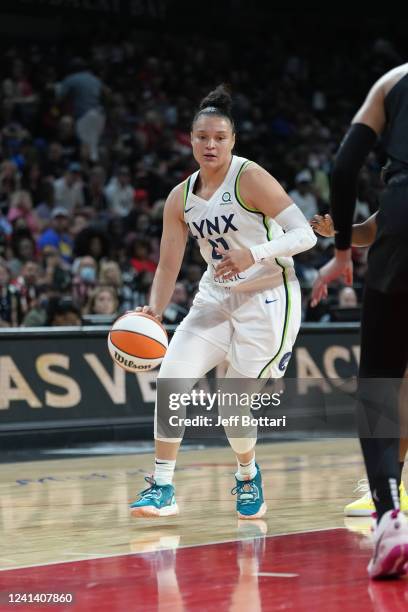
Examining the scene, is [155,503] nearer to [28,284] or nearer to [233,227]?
[233,227]

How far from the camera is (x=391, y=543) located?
170 inches

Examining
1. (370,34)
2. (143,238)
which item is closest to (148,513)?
(143,238)

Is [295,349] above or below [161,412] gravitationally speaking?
below

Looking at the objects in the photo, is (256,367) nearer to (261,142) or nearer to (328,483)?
(328,483)

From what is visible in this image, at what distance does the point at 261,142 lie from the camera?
2048 centimetres

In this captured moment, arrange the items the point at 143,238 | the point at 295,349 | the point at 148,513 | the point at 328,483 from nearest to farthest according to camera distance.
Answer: the point at 148,513 → the point at 328,483 → the point at 295,349 → the point at 143,238

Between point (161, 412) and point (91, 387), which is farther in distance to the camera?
point (91, 387)

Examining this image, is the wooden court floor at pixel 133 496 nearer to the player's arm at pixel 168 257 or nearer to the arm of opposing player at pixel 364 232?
the player's arm at pixel 168 257

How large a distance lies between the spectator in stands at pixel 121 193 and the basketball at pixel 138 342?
33.0 ft

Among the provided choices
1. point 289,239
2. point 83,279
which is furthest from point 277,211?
point 83,279

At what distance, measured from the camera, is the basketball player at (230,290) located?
627 centimetres

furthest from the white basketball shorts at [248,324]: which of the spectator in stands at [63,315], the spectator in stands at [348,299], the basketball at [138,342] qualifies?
the spectator in stands at [348,299]

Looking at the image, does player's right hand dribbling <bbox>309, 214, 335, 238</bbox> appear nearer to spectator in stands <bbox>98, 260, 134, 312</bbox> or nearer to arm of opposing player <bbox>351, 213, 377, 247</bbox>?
arm of opposing player <bbox>351, 213, 377, 247</bbox>

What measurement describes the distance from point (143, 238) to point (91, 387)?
157 inches
